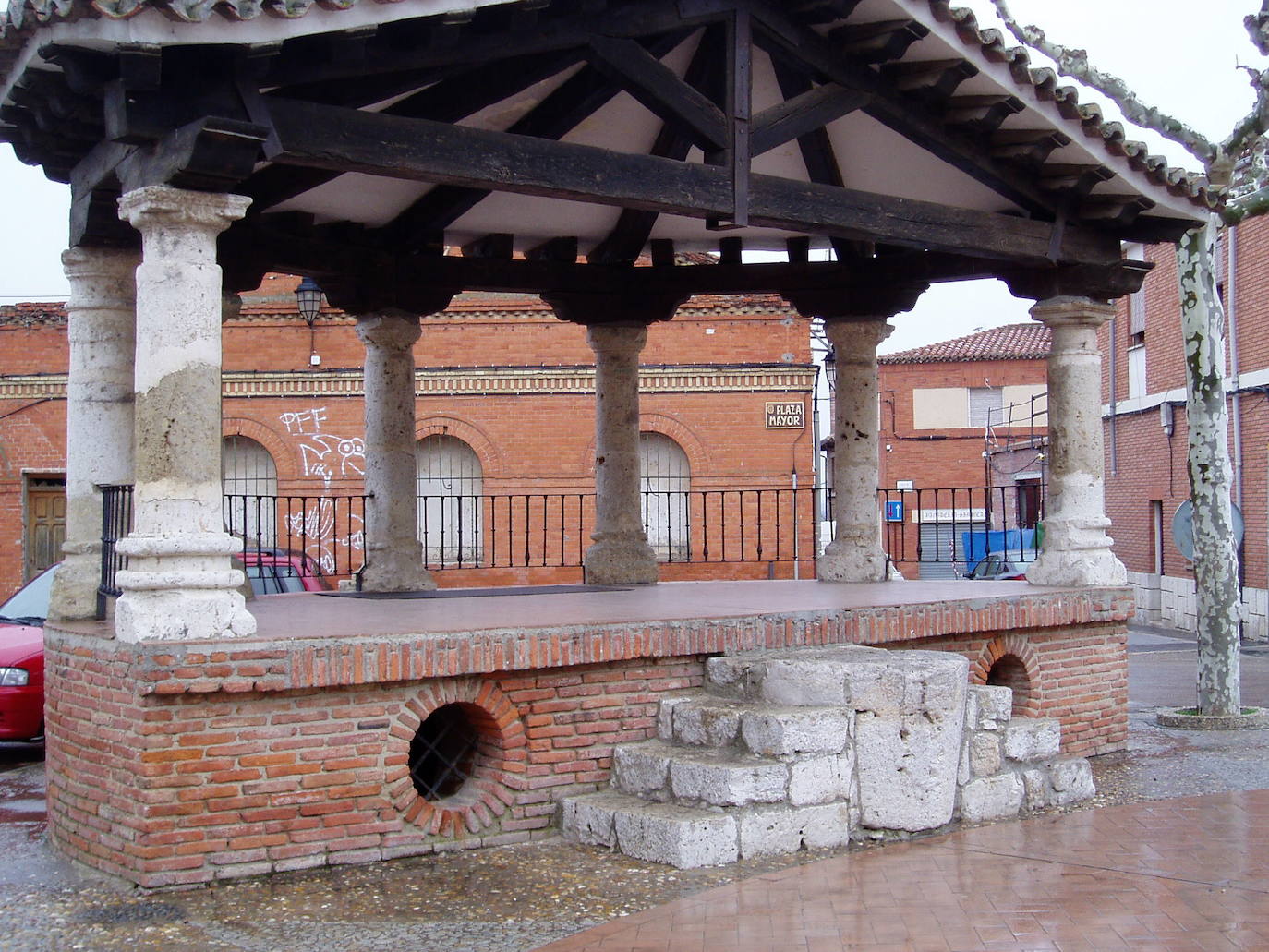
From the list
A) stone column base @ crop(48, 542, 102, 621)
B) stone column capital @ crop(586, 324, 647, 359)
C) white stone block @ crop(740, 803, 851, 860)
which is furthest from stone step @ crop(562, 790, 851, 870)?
stone column capital @ crop(586, 324, 647, 359)

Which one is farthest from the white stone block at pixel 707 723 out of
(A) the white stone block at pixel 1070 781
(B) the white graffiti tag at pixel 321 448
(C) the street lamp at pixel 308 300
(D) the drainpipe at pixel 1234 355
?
(D) the drainpipe at pixel 1234 355

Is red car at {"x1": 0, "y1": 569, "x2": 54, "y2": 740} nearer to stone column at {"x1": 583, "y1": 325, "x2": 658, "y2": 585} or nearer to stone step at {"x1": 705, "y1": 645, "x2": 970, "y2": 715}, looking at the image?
stone column at {"x1": 583, "y1": 325, "x2": 658, "y2": 585}

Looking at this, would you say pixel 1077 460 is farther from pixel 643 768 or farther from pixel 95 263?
pixel 95 263

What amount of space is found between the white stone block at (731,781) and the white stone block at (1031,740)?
1576mm

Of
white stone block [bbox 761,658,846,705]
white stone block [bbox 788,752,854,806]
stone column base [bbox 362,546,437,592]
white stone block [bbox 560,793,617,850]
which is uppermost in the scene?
stone column base [bbox 362,546,437,592]

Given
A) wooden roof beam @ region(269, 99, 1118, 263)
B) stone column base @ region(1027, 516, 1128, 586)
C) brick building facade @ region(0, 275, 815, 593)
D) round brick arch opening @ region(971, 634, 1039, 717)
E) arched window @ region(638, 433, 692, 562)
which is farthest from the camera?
brick building facade @ region(0, 275, 815, 593)

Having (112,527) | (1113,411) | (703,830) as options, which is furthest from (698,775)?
(1113,411)

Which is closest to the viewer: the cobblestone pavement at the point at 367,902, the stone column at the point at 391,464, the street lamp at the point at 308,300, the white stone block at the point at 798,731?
the cobblestone pavement at the point at 367,902

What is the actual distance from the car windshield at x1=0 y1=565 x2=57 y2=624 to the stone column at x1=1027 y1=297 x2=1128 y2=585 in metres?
7.61

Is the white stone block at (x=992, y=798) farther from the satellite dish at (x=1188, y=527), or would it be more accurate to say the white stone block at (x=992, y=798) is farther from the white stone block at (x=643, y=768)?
the satellite dish at (x=1188, y=527)

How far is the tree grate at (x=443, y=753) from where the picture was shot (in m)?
7.62

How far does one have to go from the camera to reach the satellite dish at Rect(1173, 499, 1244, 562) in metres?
12.4

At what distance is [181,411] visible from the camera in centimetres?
659

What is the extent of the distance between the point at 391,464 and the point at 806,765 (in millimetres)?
5179
